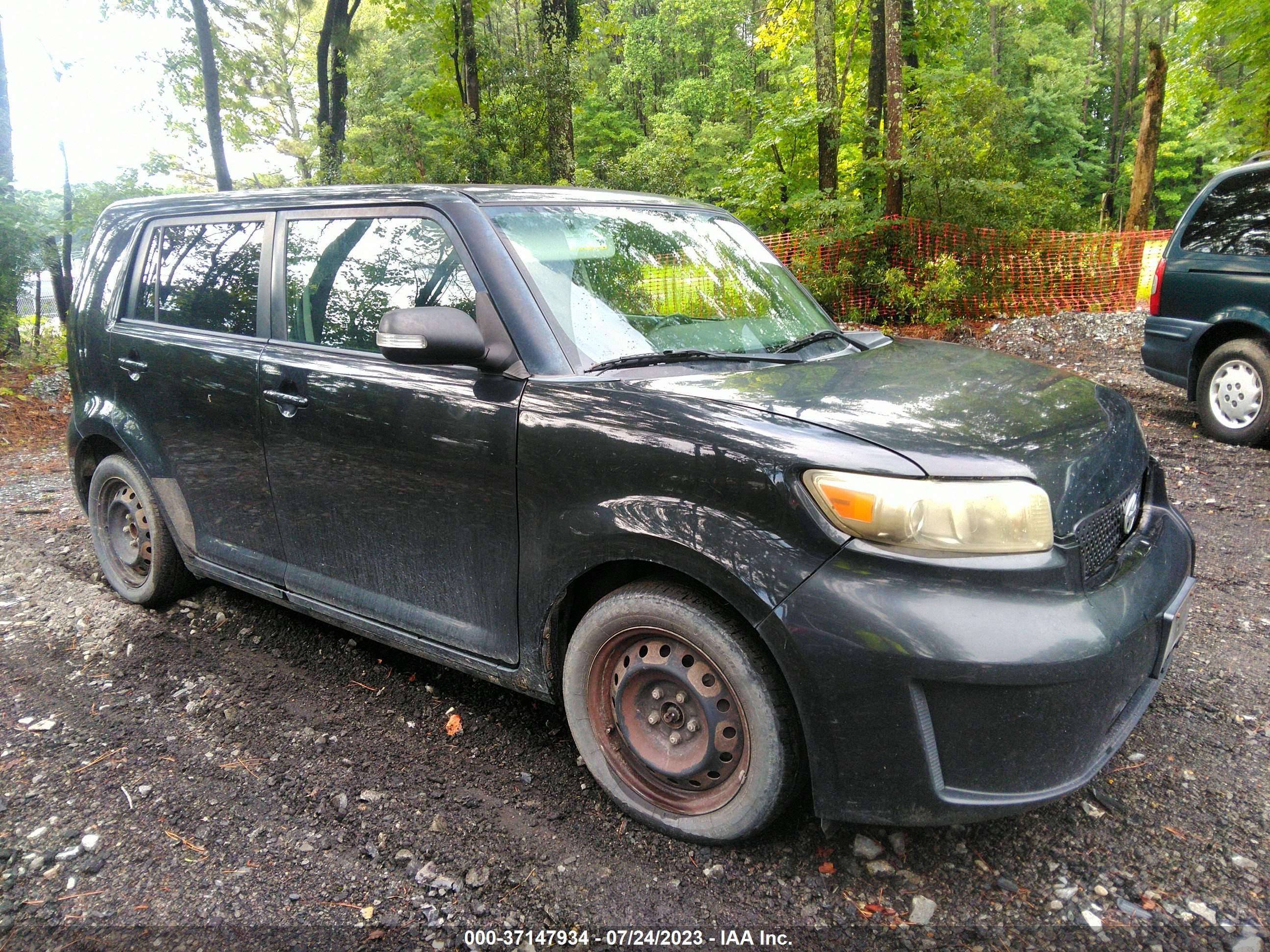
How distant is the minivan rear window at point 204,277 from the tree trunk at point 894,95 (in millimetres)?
11655

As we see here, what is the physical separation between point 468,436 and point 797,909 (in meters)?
1.66

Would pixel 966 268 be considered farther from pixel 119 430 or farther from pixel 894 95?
pixel 119 430

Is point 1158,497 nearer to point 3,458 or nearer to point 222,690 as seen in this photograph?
point 222,690

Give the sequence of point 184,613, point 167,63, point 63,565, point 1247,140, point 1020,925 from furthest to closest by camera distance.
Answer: point 167,63
point 1247,140
point 63,565
point 184,613
point 1020,925

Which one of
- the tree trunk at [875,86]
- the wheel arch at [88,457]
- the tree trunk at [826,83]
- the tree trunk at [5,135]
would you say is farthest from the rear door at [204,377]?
the tree trunk at [826,83]

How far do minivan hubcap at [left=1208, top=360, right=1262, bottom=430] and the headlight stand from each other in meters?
5.91

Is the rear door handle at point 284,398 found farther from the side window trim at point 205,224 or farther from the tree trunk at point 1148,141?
the tree trunk at point 1148,141

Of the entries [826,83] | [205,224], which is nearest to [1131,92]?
[826,83]

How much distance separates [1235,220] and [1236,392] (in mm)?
1314

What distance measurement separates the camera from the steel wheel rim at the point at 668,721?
240 centimetres

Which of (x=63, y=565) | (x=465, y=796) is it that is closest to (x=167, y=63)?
(x=63, y=565)

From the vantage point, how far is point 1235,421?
269 inches

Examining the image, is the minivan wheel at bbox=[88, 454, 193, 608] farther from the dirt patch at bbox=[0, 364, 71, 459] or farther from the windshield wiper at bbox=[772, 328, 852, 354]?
the dirt patch at bbox=[0, 364, 71, 459]

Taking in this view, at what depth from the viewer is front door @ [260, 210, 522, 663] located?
109 inches
